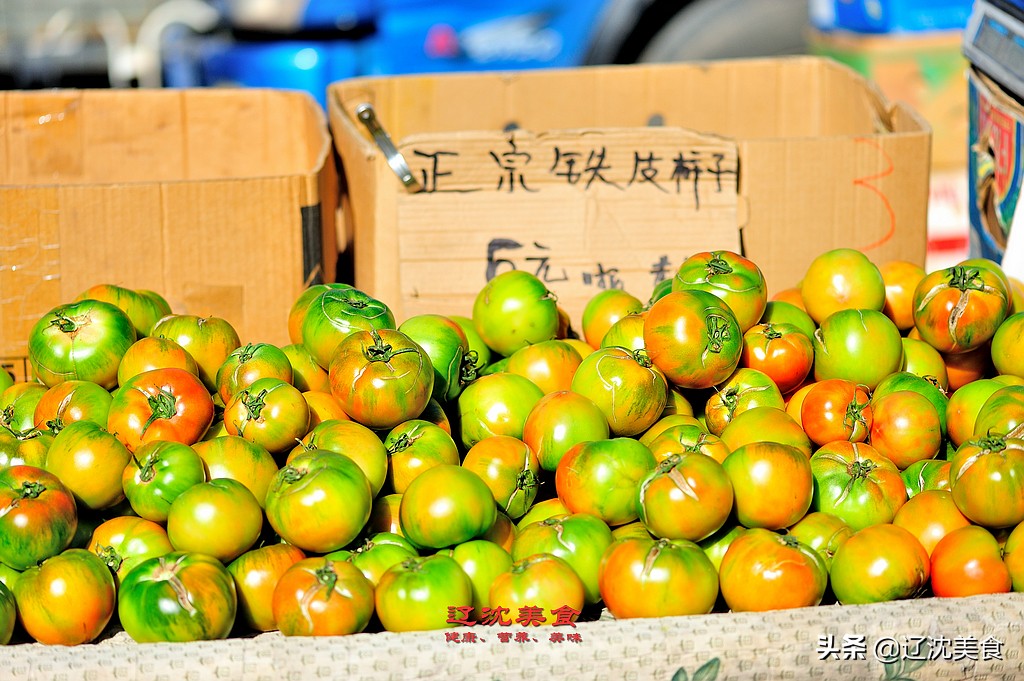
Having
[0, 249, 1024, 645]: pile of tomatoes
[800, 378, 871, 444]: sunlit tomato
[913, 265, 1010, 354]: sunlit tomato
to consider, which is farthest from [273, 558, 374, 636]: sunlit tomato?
[913, 265, 1010, 354]: sunlit tomato

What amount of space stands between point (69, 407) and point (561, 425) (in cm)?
92

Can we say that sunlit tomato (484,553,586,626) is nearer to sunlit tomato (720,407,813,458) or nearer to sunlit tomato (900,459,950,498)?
sunlit tomato (720,407,813,458)

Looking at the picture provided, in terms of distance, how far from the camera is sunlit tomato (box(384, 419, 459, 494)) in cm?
177

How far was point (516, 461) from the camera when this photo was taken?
5.84 ft

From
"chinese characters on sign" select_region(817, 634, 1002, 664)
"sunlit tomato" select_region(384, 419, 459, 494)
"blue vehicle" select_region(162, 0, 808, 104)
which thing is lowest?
"chinese characters on sign" select_region(817, 634, 1002, 664)

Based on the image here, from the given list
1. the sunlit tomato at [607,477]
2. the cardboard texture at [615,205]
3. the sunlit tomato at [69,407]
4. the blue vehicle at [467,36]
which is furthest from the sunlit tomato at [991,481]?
the blue vehicle at [467,36]

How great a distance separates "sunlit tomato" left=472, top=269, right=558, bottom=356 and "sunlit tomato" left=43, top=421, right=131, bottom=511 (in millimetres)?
830

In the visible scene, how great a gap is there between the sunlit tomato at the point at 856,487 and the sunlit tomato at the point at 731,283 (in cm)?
35

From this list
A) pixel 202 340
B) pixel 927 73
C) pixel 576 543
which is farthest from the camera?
pixel 927 73

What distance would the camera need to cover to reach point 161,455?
5.41 feet

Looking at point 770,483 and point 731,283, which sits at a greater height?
point 731,283

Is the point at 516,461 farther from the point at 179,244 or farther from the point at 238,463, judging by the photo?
the point at 179,244

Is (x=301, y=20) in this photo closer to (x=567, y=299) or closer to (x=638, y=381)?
(x=567, y=299)

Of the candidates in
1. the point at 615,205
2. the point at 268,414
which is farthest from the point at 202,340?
the point at 615,205
